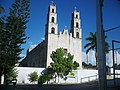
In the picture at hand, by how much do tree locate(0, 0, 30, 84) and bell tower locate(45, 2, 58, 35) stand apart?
1359 cm

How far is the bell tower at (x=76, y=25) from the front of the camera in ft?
120

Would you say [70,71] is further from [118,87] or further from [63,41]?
[118,87]

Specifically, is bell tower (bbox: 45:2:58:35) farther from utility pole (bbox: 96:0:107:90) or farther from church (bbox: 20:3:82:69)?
utility pole (bbox: 96:0:107:90)

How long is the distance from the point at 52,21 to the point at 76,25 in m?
5.32

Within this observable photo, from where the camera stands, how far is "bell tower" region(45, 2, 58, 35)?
34000mm

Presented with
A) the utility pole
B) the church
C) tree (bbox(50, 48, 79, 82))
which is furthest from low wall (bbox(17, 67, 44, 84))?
the utility pole

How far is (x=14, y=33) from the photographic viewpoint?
1967cm

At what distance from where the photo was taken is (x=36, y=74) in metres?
27.0

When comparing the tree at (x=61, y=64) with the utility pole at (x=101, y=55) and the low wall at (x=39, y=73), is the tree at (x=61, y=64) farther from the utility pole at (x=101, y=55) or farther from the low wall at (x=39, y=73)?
the utility pole at (x=101, y=55)

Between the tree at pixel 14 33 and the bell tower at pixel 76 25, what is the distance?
17536 millimetres

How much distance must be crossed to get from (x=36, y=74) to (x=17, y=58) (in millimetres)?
7937

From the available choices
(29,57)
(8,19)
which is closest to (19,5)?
(8,19)

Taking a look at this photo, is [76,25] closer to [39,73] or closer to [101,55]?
[39,73]

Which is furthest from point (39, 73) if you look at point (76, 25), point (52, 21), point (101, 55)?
point (101, 55)
